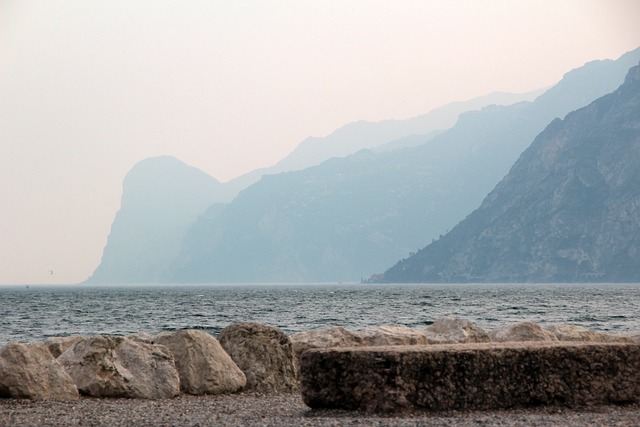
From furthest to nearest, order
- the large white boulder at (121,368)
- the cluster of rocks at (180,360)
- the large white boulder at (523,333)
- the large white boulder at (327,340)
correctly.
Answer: the large white boulder at (523,333) → the large white boulder at (327,340) → the large white boulder at (121,368) → the cluster of rocks at (180,360)

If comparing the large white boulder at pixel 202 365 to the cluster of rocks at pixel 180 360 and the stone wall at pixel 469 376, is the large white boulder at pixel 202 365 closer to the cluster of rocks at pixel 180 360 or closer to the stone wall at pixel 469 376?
the cluster of rocks at pixel 180 360

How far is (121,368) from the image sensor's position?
45.7 feet

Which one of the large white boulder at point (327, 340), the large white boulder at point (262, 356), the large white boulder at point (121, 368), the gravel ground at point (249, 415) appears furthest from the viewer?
the large white boulder at point (327, 340)

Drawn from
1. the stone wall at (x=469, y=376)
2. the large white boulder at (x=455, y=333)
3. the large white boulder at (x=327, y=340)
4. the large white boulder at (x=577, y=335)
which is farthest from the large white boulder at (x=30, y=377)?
the large white boulder at (x=577, y=335)

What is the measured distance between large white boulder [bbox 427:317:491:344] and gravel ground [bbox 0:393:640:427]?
455 centimetres

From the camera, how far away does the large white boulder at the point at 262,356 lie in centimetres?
1515

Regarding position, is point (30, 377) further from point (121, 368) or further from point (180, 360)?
point (180, 360)

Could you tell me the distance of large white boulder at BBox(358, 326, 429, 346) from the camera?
1571 centimetres

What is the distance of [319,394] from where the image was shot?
1159 centimetres

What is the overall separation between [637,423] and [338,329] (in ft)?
23.7

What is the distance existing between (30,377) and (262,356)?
4.09m

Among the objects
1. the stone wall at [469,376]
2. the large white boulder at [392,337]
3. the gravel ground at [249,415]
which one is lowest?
the gravel ground at [249,415]

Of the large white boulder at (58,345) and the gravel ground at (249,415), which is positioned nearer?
the gravel ground at (249,415)

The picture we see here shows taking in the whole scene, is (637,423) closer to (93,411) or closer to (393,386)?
(393,386)
